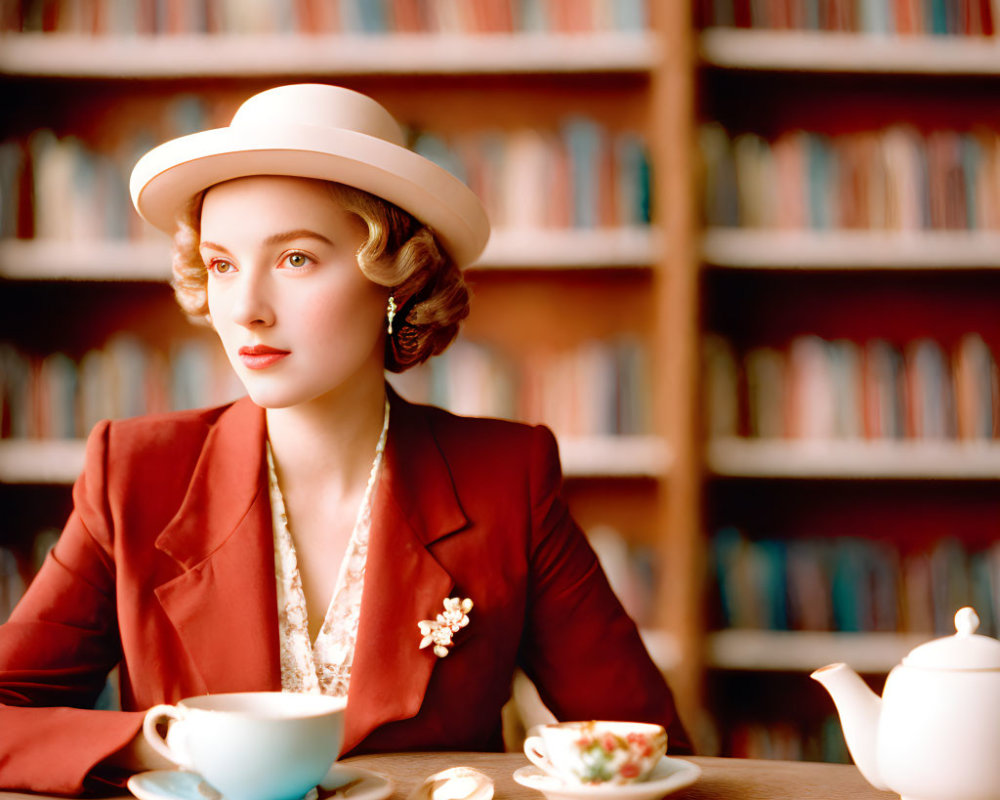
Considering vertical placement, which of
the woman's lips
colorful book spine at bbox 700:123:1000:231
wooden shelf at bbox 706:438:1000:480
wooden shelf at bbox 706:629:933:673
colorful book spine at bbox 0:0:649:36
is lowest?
wooden shelf at bbox 706:629:933:673

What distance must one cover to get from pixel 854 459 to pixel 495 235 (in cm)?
106

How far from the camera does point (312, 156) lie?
1.04 meters

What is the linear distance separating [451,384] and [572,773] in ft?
6.14

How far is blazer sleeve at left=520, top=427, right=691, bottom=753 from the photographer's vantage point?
113 cm

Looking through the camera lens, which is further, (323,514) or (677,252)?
(677,252)

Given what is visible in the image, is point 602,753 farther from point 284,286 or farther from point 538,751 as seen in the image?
point 284,286

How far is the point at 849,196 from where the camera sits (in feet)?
8.40

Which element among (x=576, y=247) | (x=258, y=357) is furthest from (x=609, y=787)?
(x=576, y=247)

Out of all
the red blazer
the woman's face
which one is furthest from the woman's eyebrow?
the red blazer

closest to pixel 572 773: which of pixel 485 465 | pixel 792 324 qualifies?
pixel 485 465

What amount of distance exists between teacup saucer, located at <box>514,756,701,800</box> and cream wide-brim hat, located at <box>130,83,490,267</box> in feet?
2.03

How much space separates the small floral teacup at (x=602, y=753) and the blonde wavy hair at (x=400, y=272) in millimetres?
556

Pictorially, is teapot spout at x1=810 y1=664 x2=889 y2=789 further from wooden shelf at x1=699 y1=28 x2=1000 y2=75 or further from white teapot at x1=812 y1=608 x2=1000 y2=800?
wooden shelf at x1=699 y1=28 x2=1000 y2=75

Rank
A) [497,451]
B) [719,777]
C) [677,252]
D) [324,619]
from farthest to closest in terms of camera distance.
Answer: [677,252]
[497,451]
[324,619]
[719,777]
